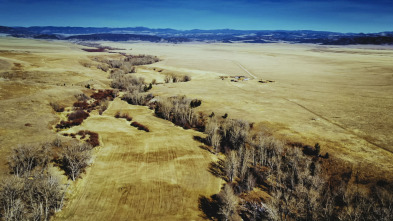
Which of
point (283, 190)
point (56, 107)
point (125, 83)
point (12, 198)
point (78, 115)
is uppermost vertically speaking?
point (125, 83)

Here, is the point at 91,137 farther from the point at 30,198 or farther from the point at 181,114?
the point at 181,114

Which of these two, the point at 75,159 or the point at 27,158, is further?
the point at 75,159

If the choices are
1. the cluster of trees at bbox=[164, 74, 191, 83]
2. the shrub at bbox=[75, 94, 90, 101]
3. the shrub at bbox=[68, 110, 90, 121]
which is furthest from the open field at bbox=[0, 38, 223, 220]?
the cluster of trees at bbox=[164, 74, 191, 83]

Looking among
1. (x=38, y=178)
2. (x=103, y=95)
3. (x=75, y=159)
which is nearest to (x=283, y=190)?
(x=75, y=159)

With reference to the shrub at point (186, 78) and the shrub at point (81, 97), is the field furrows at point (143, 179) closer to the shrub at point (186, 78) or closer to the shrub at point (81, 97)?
the shrub at point (81, 97)

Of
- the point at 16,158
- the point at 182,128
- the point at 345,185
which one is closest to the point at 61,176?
the point at 16,158

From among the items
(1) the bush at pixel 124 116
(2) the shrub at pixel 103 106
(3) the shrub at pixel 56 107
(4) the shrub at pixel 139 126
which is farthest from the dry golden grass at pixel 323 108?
(3) the shrub at pixel 56 107

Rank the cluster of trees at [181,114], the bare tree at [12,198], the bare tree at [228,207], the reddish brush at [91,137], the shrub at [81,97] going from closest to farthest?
the bare tree at [12,198], the bare tree at [228,207], the reddish brush at [91,137], the cluster of trees at [181,114], the shrub at [81,97]

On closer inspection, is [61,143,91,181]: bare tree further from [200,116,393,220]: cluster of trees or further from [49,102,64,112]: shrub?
[49,102,64,112]: shrub
